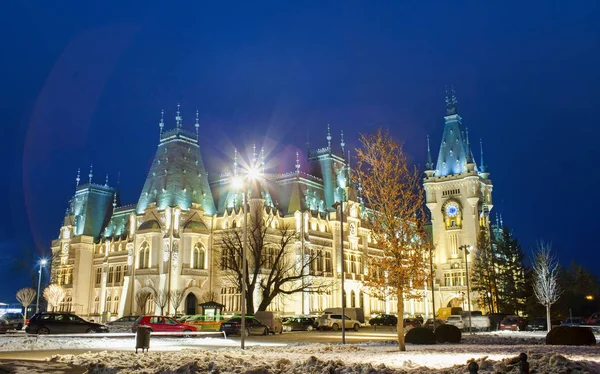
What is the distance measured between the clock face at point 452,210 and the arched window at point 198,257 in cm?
4650

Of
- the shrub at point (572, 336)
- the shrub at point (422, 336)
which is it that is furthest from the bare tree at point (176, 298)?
the shrub at point (572, 336)

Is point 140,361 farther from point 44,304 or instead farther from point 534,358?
point 44,304

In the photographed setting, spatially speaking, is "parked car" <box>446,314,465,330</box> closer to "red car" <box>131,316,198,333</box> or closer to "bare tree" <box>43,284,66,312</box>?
"red car" <box>131,316,198,333</box>

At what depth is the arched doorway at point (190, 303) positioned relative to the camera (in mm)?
70938

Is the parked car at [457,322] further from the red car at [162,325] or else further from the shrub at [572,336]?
the shrub at [572,336]

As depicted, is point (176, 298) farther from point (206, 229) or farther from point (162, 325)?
point (162, 325)

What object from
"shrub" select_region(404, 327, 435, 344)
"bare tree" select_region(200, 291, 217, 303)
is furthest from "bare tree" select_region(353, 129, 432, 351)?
"bare tree" select_region(200, 291, 217, 303)

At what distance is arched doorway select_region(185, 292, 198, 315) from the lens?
70938mm

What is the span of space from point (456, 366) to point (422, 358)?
13.8ft

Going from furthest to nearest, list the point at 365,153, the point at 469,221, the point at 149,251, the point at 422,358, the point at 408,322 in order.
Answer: the point at 469,221
the point at 149,251
the point at 408,322
the point at 365,153
the point at 422,358

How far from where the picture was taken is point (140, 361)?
59.6ft

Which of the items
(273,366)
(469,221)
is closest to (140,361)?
(273,366)

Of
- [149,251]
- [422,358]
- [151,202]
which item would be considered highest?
[151,202]

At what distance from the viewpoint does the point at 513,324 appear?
5225 cm
